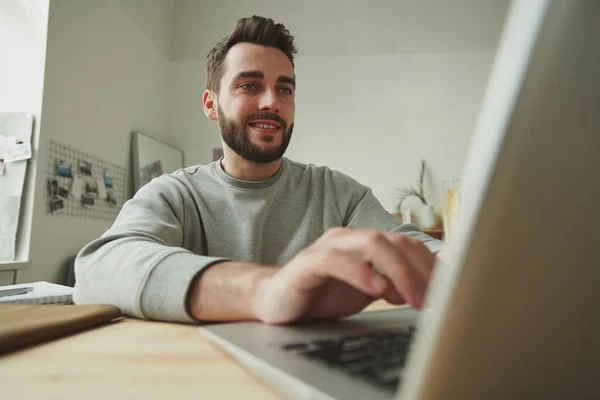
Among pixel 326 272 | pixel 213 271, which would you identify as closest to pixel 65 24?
pixel 213 271

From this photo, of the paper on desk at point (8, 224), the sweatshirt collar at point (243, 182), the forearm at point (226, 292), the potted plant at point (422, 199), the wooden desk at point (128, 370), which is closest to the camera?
the wooden desk at point (128, 370)

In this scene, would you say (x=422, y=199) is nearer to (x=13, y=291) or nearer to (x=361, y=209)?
(x=361, y=209)

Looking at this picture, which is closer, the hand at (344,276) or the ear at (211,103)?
the hand at (344,276)

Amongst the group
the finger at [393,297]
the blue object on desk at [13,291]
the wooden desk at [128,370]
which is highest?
the finger at [393,297]

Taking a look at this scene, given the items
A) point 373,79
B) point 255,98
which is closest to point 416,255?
point 255,98

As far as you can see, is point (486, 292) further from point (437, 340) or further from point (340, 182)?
point (340, 182)

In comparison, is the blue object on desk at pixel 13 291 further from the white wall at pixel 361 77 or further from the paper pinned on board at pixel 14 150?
the white wall at pixel 361 77

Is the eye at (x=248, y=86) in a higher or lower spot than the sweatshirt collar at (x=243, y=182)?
higher

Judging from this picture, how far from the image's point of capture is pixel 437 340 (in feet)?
0.48

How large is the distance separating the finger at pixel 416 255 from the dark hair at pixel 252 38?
3.48ft

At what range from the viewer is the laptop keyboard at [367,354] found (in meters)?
0.24

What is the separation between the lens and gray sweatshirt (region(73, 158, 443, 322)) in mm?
636

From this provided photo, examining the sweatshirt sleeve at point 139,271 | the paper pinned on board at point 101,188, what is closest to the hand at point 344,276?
the sweatshirt sleeve at point 139,271

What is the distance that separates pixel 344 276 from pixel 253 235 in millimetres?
725
